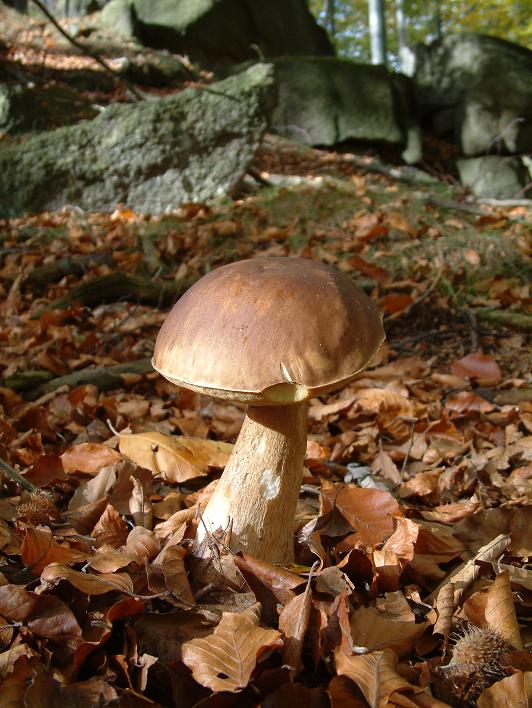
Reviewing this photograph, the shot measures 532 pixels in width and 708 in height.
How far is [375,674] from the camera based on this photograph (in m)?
1.10

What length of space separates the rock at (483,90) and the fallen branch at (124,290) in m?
6.28

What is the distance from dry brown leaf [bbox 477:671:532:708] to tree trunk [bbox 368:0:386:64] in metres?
13.4

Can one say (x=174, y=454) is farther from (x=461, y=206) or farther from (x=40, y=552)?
(x=461, y=206)

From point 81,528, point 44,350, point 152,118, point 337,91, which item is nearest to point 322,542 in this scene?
point 81,528

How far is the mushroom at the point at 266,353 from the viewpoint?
1.21 meters

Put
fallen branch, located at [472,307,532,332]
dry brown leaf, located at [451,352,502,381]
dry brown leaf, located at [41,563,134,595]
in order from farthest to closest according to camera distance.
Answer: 1. fallen branch, located at [472,307,532,332]
2. dry brown leaf, located at [451,352,502,381]
3. dry brown leaf, located at [41,563,134,595]

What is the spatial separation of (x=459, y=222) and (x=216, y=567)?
4400mm

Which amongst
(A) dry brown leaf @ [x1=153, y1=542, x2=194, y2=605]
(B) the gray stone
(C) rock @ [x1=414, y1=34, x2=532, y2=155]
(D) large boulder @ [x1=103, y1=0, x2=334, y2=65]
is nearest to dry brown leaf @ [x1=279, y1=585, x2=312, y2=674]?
(A) dry brown leaf @ [x1=153, y1=542, x2=194, y2=605]

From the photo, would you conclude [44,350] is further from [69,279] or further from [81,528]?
[81,528]

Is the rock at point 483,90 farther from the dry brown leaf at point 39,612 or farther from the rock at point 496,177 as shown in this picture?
the dry brown leaf at point 39,612

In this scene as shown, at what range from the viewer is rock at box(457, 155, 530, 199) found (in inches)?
307

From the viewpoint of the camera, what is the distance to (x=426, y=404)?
9.05 ft

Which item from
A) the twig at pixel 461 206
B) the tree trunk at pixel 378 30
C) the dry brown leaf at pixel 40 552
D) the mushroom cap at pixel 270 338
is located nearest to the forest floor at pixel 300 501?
the dry brown leaf at pixel 40 552

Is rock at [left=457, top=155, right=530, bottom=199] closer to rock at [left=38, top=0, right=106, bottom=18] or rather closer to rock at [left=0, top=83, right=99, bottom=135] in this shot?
rock at [left=0, top=83, right=99, bottom=135]
